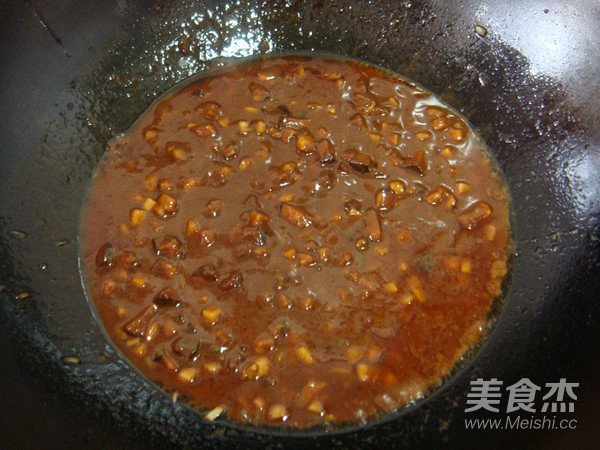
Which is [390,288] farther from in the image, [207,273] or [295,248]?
[207,273]

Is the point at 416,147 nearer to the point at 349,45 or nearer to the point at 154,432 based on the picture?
the point at 349,45

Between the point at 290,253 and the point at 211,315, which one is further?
the point at 290,253

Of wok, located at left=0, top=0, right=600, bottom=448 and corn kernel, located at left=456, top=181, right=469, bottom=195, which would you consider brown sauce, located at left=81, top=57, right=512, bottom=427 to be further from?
wok, located at left=0, top=0, right=600, bottom=448

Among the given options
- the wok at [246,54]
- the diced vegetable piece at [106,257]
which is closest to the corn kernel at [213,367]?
the wok at [246,54]

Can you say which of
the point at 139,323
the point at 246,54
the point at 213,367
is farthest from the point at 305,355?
the point at 246,54

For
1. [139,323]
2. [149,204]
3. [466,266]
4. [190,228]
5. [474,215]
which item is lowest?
[466,266]

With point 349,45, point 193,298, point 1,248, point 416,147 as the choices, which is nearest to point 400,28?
point 349,45

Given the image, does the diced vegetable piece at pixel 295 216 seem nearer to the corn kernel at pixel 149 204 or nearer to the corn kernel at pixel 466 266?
the corn kernel at pixel 149 204

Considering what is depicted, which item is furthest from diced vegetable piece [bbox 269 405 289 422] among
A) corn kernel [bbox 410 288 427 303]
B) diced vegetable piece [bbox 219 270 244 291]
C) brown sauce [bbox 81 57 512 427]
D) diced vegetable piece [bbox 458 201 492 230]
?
diced vegetable piece [bbox 458 201 492 230]

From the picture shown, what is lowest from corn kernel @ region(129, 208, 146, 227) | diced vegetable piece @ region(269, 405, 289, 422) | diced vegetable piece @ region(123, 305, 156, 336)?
diced vegetable piece @ region(269, 405, 289, 422)
